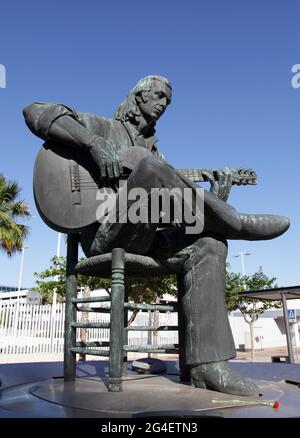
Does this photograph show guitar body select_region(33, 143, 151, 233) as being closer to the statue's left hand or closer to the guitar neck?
the guitar neck

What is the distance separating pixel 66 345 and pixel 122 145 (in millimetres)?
1602

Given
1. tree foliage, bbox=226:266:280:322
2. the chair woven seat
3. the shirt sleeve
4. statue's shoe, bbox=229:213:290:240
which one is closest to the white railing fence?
tree foliage, bbox=226:266:280:322

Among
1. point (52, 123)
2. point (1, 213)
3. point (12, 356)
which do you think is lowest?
point (12, 356)

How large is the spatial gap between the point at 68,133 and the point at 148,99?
0.78 metres

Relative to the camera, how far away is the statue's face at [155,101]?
3189mm

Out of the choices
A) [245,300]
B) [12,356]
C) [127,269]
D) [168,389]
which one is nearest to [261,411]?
[168,389]

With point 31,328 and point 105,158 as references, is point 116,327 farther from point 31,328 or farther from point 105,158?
point 31,328

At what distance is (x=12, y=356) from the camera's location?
14.0 metres

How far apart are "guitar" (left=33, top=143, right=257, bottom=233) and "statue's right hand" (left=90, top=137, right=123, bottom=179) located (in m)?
0.11

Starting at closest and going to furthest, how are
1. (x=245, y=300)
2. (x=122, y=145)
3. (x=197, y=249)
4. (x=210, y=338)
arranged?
(x=210, y=338) < (x=197, y=249) < (x=122, y=145) < (x=245, y=300)

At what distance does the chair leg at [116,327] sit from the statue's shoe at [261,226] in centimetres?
79

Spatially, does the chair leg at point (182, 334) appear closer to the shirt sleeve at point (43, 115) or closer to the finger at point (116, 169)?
the finger at point (116, 169)

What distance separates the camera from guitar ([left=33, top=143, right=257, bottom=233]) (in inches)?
112

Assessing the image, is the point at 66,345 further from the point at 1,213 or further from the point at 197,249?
the point at 1,213
